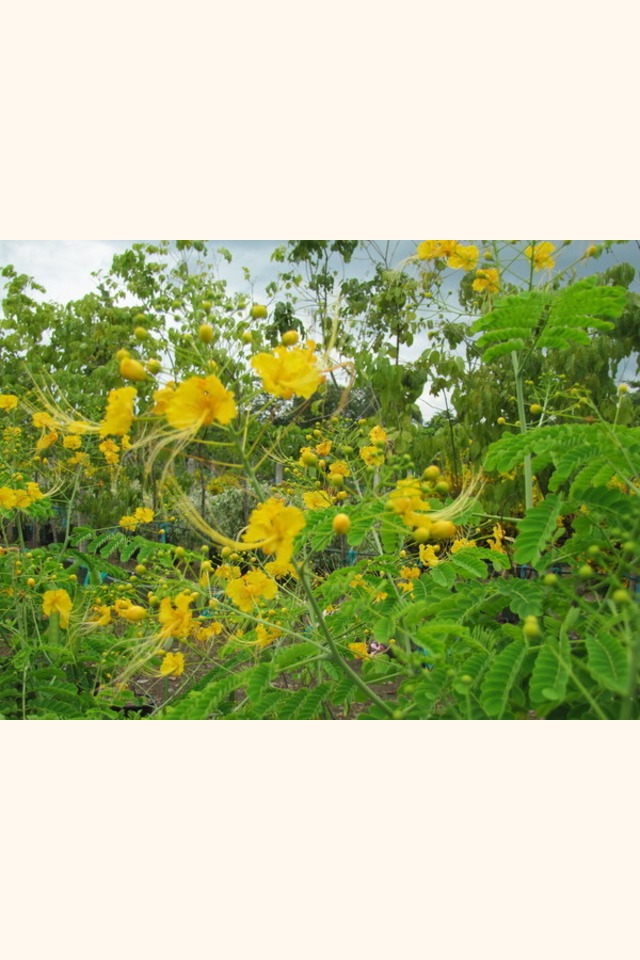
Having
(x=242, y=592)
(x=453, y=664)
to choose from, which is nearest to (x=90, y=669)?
(x=242, y=592)

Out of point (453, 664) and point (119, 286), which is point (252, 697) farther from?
point (119, 286)

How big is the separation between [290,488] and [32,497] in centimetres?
88

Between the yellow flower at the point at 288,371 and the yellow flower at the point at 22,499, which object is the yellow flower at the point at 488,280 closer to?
the yellow flower at the point at 288,371

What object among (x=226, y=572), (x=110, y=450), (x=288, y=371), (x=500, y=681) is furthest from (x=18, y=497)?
(x=500, y=681)

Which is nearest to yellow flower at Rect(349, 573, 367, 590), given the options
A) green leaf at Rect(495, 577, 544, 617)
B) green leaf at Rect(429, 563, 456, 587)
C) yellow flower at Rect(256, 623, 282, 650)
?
green leaf at Rect(429, 563, 456, 587)

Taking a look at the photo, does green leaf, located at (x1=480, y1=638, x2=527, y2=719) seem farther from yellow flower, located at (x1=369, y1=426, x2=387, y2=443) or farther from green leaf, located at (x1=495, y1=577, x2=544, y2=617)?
yellow flower, located at (x1=369, y1=426, x2=387, y2=443)

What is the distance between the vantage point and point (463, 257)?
1.74 metres

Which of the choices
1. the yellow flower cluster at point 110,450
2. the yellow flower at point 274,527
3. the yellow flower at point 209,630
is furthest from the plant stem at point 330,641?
the yellow flower cluster at point 110,450

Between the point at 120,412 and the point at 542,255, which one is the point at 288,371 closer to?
the point at 120,412

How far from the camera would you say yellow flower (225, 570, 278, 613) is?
1199mm

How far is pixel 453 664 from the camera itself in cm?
118

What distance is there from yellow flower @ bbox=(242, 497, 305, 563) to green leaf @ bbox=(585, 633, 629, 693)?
1.45 ft

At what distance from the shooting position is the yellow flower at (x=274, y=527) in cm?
89

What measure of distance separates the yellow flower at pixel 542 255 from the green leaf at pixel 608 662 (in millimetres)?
983
